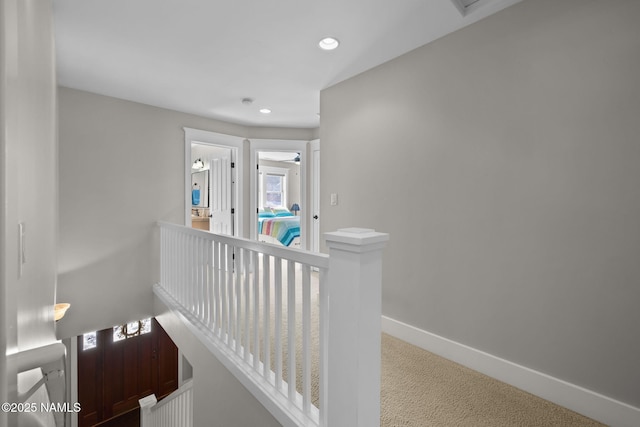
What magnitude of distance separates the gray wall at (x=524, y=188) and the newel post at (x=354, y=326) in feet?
3.96

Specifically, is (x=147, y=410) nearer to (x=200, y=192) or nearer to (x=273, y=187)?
(x=200, y=192)

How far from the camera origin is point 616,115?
4.87 feet

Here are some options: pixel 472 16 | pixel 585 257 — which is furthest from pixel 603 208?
pixel 472 16

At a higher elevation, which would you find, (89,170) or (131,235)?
(89,170)

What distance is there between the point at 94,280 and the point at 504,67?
14.6ft

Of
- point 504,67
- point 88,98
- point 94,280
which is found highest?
point 88,98

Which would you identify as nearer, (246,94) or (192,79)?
Answer: (192,79)

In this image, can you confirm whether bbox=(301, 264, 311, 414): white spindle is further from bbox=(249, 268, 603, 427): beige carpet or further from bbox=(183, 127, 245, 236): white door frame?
bbox=(183, 127, 245, 236): white door frame

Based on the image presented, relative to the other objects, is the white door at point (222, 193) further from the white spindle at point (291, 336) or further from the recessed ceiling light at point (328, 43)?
the white spindle at point (291, 336)

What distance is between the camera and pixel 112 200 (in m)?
3.45

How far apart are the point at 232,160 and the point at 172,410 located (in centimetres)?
350

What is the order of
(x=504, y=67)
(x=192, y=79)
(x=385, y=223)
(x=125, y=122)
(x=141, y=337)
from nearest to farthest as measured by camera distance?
(x=504, y=67) → (x=385, y=223) → (x=192, y=79) → (x=125, y=122) → (x=141, y=337)

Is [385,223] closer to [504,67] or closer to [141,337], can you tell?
[504,67]

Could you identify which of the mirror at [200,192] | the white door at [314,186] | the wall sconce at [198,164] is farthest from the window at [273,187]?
the white door at [314,186]
